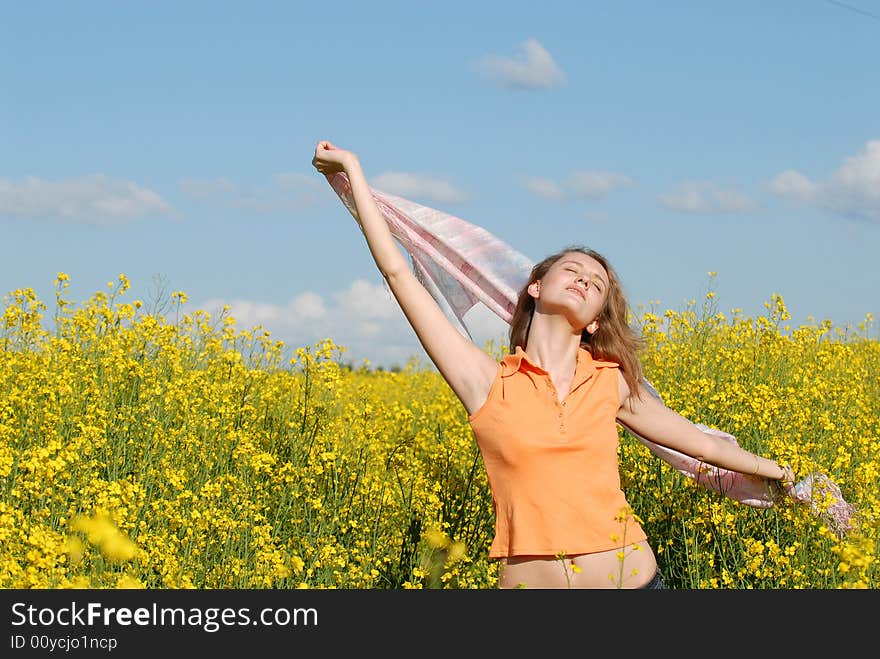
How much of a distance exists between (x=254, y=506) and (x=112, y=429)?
44.3 inches

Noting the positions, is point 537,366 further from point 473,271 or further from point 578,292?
A: point 473,271

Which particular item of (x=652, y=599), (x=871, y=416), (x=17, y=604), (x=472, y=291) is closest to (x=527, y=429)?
(x=652, y=599)

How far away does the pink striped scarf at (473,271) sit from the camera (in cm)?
399

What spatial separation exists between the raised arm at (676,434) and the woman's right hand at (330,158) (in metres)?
1.24

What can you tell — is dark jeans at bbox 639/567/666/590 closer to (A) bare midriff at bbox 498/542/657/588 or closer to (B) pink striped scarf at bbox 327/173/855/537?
(A) bare midriff at bbox 498/542/657/588

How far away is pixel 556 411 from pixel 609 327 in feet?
1.78

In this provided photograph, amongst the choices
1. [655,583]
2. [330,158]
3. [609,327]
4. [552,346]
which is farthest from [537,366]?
[330,158]

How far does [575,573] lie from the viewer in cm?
315

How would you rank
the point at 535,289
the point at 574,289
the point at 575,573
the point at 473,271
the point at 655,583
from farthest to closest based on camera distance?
the point at 473,271 → the point at 535,289 → the point at 574,289 → the point at 655,583 → the point at 575,573

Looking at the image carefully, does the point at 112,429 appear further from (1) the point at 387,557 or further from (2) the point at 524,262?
(2) the point at 524,262

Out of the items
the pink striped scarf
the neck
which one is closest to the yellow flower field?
the pink striped scarf

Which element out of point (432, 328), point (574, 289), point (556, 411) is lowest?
point (556, 411)

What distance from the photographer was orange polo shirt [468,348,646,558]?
319 cm

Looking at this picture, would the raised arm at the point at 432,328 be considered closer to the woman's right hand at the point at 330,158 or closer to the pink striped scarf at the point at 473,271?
the woman's right hand at the point at 330,158
